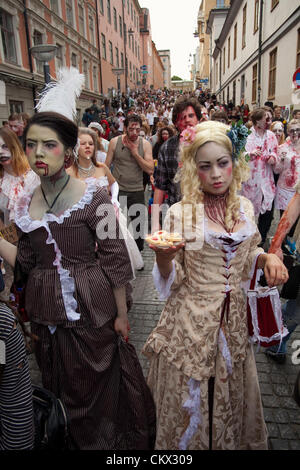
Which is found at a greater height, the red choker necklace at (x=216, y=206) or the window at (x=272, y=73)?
the window at (x=272, y=73)

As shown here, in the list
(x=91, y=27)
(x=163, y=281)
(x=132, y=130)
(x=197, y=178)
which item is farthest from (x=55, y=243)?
(x=91, y=27)

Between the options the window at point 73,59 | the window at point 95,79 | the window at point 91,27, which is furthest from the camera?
the window at point 95,79

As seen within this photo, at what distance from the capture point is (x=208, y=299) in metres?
1.75

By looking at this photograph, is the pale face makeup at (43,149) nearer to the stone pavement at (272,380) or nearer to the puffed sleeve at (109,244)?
the puffed sleeve at (109,244)

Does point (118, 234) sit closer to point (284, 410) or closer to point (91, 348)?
point (91, 348)

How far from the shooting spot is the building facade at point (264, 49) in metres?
11.3

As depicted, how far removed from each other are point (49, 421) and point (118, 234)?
100 cm

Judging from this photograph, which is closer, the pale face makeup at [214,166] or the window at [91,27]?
the pale face makeup at [214,166]

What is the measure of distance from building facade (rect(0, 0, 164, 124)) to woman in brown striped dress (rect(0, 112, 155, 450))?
5.11 metres

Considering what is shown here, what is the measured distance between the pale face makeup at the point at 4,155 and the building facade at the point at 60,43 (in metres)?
3.37

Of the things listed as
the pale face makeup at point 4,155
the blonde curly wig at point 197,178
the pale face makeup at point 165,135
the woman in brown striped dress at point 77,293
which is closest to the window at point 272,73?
the pale face makeup at point 165,135

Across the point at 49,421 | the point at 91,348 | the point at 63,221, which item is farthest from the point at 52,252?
the point at 49,421

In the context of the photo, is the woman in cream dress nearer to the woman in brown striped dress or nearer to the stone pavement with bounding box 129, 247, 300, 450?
the woman in brown striped dress

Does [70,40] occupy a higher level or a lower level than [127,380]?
higher
